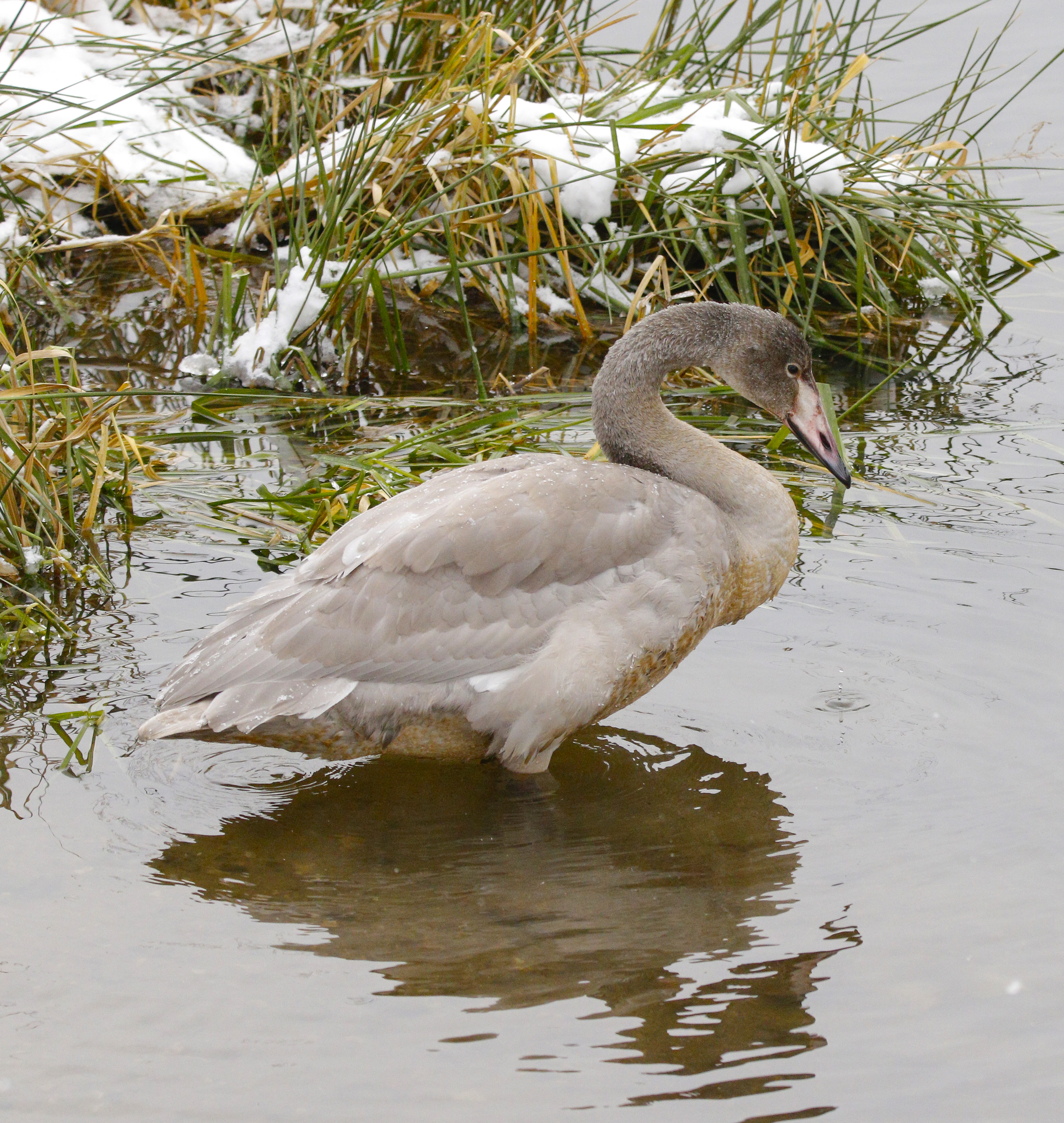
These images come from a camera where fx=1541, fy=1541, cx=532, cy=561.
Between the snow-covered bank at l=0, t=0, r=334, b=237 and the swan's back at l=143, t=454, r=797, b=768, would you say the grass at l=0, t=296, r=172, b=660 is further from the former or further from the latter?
the snow-covered bank at l=0, t=0, r=334, b=237

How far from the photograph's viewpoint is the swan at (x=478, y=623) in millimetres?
4258

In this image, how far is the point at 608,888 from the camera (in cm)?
398

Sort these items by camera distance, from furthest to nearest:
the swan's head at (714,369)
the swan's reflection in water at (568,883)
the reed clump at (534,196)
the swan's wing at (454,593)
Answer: the reed clump at (534,196)
the swan's head at (714,369)
the swan's wing at (454,593)
the swan's reflection in water at (568,883)

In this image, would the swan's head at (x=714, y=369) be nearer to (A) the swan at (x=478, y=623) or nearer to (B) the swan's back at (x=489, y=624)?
(A) the swan at (x=478, y=623)

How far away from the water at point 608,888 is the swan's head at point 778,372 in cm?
64

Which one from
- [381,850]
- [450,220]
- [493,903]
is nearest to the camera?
[493,903]

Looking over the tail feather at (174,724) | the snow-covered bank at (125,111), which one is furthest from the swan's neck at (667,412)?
the snow-covered bank at (125,111)

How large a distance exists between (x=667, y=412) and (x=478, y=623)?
3.32ft

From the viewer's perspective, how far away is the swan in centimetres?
426

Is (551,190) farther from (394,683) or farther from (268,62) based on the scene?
(394,683)

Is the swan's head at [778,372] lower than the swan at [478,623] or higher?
higher

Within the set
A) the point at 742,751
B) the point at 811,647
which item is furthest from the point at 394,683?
the point at 811,647

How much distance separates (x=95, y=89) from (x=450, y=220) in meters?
2.22

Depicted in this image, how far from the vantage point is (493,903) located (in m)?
3.91
